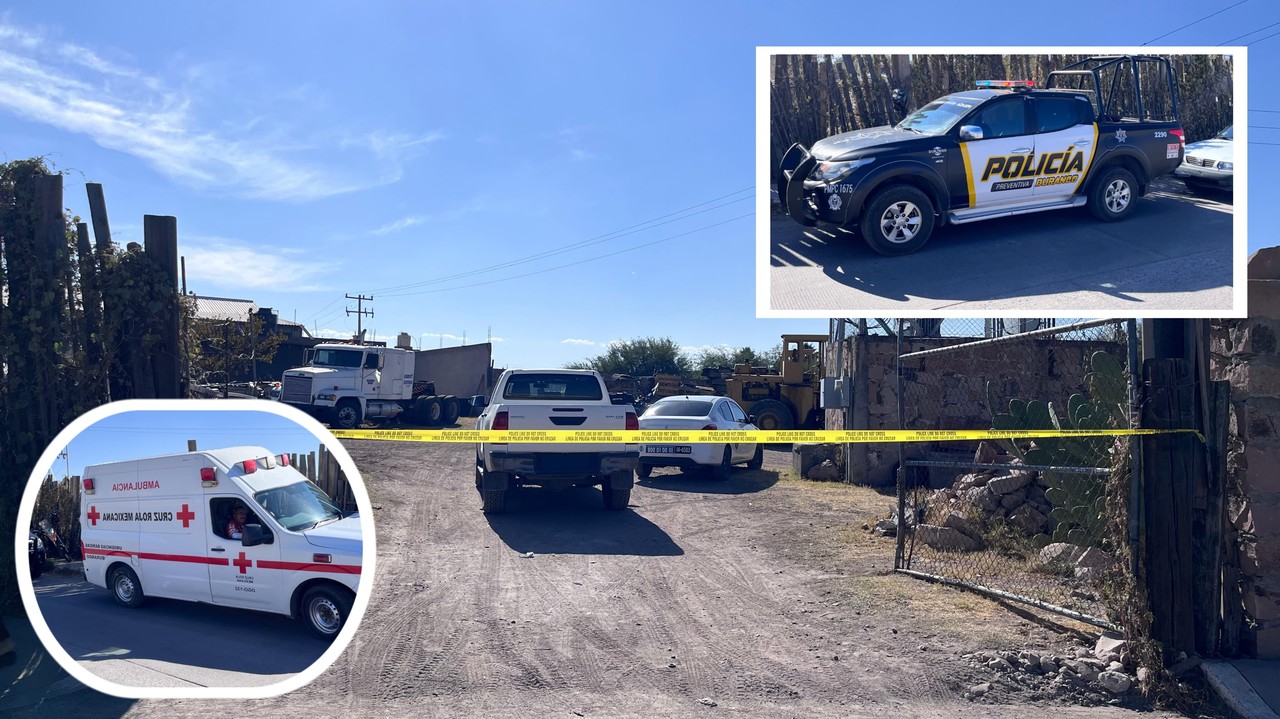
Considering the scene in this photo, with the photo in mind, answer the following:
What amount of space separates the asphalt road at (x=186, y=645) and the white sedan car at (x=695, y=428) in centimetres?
1090

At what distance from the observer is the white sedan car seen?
1355cm

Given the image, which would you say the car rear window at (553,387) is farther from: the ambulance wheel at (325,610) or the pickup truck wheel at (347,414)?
the pickup truck wheel at (347,414)

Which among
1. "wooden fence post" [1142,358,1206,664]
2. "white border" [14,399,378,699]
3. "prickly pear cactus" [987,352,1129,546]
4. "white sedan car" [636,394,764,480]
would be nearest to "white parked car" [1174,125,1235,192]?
"wooden fence post" [1142,358,1206,664]

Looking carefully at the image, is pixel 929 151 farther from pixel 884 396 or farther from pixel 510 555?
pixel 884 396

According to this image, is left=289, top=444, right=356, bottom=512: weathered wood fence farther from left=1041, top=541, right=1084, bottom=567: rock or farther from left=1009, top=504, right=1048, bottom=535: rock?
left=1009, top=504, right=1048, bottom=535: rock

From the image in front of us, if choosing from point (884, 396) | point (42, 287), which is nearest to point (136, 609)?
point (42, 287)

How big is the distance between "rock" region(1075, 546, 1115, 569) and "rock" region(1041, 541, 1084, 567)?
184 mm

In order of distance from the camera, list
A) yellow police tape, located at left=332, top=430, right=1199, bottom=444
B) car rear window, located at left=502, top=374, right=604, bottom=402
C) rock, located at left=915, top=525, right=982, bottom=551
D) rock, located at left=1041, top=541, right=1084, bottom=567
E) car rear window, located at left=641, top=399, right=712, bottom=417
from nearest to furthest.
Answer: yellow police tape, located at left=332, top=430, right=1199, bottom=444
rock, located at left=1041, top=541, right=1084, bottom=567
rock, located at left=915, top=525, right=982, bottom=551
car rear window, located at left=502, top=374, right=604, bottom=402
car rear window, located at left=641, top=399, right=712, bottom=417

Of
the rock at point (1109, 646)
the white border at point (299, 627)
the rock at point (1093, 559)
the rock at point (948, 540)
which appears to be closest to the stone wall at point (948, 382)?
the rock at point (948, 540)

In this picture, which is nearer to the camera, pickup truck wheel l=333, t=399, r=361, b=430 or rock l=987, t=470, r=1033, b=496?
rock l=987, t=470, r=1033, b=496

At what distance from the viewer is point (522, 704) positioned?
462cm

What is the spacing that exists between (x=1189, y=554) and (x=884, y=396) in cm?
931

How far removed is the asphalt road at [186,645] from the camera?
91.0 inches

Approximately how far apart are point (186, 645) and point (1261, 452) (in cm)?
548
